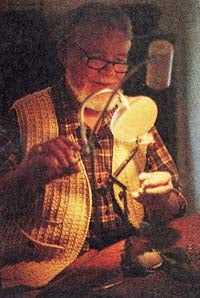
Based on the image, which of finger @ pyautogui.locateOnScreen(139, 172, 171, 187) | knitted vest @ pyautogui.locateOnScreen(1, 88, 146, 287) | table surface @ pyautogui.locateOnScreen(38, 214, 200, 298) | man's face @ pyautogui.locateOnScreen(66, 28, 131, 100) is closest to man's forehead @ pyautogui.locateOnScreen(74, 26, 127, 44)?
man's face @ pyautogui.locateOnScreen(66, 28, 131, 100)

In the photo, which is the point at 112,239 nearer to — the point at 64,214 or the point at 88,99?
the point at 64,214

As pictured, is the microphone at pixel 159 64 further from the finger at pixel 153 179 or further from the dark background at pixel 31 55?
the finger at pixel 153 179

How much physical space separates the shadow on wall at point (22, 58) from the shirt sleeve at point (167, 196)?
0.25m

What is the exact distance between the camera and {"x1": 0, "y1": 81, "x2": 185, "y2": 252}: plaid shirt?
3.07ft

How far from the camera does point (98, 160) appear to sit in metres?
0.98

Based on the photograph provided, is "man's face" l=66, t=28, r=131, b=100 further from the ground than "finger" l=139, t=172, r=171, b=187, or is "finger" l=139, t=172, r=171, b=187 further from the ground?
"man's face" l=66, t=28, r=131, b=100

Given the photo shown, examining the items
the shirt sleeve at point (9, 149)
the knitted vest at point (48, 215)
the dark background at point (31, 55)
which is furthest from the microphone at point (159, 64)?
the shirt sleeve at point (9, 149)

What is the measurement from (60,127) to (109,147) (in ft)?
0.35

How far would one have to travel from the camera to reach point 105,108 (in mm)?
942

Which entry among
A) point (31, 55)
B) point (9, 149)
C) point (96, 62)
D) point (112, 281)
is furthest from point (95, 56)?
point (112, 281)

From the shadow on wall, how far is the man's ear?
0.04 feet

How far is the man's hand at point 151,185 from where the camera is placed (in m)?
0.98

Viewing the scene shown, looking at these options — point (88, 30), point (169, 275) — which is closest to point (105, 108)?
point (88, 30)

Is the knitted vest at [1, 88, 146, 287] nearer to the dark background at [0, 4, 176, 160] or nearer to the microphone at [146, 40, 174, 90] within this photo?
the dark background at [0, 4, 176, 160]
